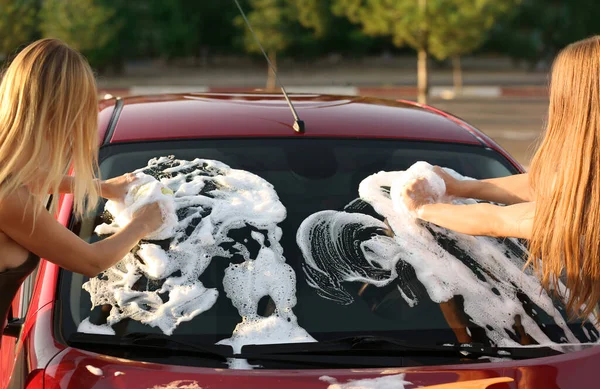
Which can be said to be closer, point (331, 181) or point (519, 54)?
point (331, 181)

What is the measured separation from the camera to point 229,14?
39.9 metres

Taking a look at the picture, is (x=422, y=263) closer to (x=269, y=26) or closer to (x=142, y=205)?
(x=142, y=205)

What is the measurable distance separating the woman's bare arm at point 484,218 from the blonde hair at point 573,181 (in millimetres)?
73

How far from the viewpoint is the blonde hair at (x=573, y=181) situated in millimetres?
2094

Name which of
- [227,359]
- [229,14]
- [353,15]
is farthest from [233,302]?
[229,14]

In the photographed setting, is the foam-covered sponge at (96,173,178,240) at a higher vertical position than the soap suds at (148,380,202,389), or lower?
higher

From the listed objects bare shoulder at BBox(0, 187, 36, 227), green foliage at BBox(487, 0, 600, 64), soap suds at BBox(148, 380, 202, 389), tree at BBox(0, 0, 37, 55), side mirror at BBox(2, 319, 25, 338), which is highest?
bare shoulder at BBox(0, 187, 36, 227)

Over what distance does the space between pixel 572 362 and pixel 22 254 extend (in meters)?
1.35

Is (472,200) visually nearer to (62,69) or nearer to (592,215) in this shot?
(592,215)

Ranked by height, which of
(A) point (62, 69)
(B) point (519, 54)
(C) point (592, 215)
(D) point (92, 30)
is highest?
(A) point (62, 69)

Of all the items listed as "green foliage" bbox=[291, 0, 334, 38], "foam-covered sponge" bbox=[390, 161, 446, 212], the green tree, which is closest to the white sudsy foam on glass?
"foam-covered sponge" bbox=[390, 161, 446, 212]

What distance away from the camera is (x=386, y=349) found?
222cm

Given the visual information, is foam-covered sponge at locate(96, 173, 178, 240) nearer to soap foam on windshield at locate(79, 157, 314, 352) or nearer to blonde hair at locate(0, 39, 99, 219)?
soap foam on windshield at locate(79, 157, 314, 352)

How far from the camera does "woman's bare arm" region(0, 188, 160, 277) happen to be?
213 cm
